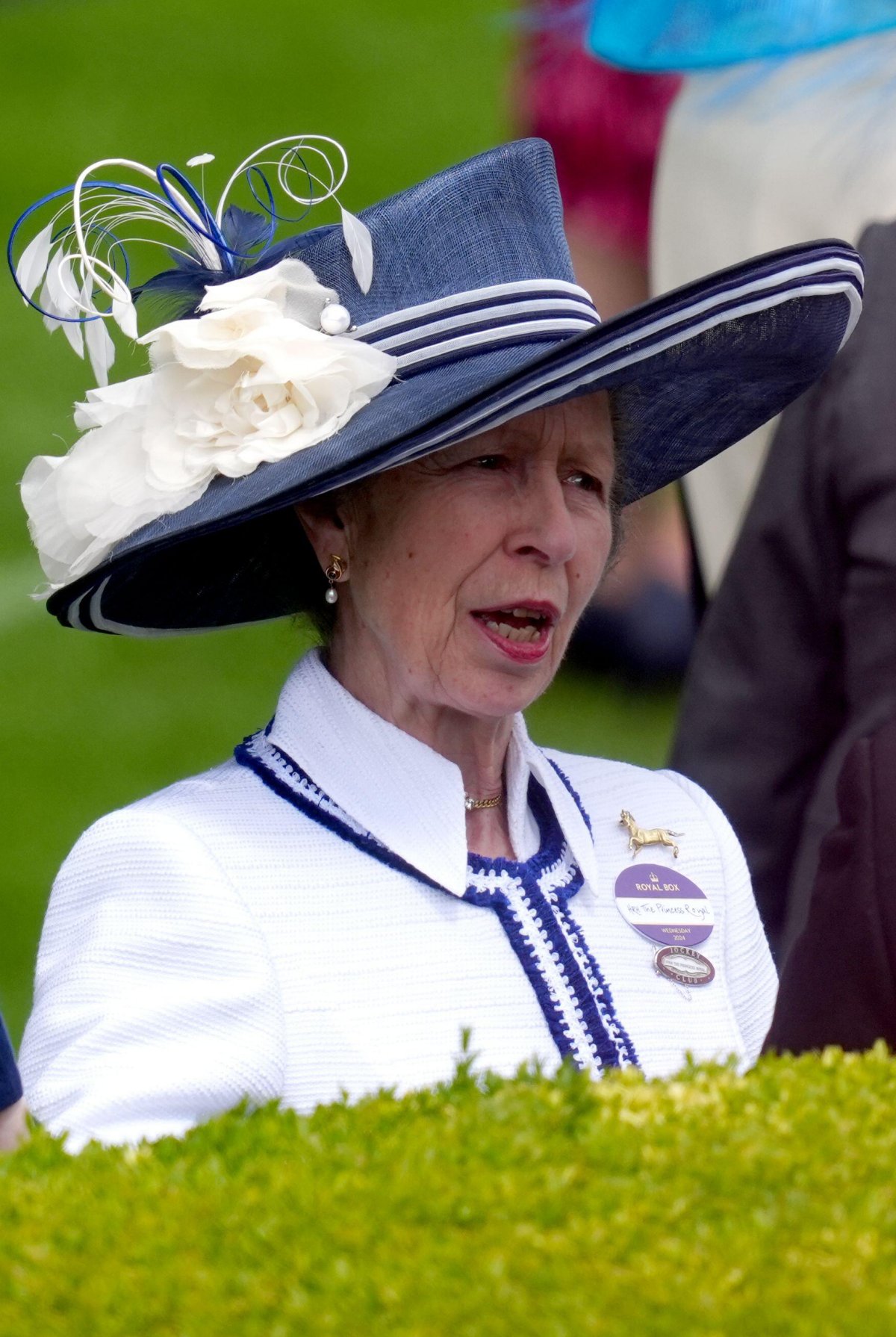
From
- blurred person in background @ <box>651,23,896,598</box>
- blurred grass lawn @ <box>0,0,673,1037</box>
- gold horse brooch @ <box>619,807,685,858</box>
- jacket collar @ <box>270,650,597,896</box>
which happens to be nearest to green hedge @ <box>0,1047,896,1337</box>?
jacket collar @ <box>270,650,597,896</box>

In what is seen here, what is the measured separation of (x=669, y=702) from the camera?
7062 millimetres

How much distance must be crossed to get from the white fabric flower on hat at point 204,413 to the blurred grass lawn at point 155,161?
2.58m

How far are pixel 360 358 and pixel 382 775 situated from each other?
0.50 metres

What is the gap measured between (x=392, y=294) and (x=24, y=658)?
5147mm

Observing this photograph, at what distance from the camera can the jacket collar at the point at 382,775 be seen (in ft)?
8.71

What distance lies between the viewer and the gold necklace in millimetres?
2832

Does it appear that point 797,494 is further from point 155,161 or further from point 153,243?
point 155,161

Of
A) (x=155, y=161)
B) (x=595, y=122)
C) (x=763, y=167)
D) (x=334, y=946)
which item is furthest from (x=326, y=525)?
(x=155, y=161)

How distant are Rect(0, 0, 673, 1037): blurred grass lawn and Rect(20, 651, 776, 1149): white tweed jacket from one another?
2589mm

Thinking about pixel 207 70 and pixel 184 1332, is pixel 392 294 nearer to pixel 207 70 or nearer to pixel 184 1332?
pixel 184 1332

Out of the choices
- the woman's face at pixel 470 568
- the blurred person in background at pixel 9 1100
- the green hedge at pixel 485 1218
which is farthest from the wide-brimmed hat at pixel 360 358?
the green hedge at pixel 485 1218

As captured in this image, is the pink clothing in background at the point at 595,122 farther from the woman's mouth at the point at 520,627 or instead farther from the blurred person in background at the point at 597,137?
the woman's mouth at the point at 520,627

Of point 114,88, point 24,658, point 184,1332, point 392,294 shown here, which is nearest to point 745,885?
point 392,294

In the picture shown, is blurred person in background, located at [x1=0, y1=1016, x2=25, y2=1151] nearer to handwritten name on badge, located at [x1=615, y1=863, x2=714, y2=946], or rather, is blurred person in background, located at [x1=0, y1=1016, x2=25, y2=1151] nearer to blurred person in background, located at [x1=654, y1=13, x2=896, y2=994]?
handwritten name on badge, located at [x1=615, y1=863, x2=714, y2=946]
